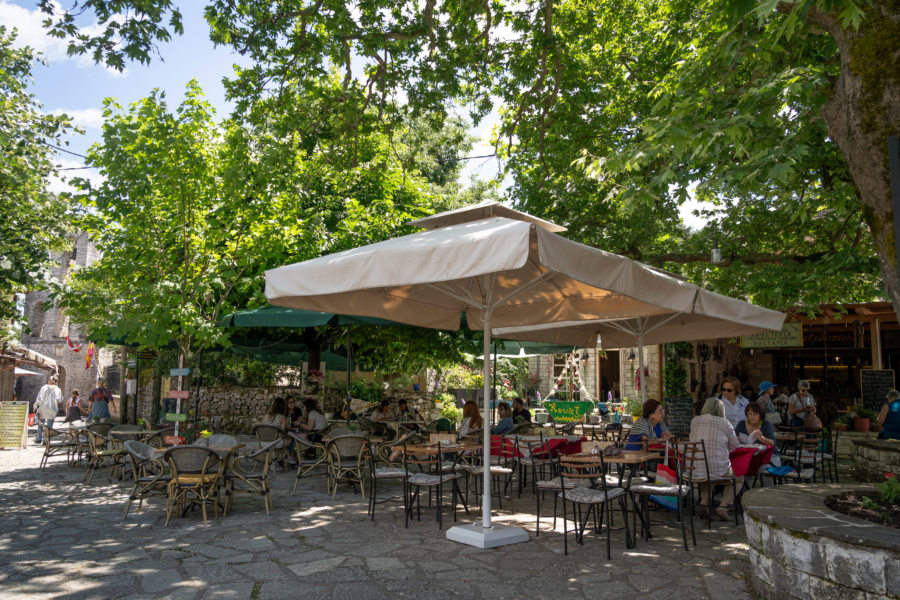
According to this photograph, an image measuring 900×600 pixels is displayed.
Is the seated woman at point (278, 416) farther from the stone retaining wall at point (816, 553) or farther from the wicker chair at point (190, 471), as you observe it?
the stone retaining wall at point (816, 553)

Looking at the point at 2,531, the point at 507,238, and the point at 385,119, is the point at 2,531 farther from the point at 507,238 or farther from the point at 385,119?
the point at 385,119

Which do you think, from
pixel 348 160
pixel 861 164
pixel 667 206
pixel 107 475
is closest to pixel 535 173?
pixel 667 206

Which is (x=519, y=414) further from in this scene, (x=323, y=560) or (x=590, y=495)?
(x=323, y=560)

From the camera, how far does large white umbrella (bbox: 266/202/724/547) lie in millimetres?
4055

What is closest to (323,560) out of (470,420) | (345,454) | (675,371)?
(345,454)

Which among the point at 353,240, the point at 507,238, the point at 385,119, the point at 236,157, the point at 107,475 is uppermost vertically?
the point at 385,119

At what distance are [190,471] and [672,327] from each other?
6035 mm

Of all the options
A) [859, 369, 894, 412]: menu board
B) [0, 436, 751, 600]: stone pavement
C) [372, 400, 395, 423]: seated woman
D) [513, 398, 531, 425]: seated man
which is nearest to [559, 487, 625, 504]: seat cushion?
[0, 436, 751, 600]: stone pavement

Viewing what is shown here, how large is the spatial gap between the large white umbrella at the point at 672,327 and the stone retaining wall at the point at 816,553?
7.10 feet

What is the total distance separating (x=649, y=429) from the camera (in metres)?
6.56

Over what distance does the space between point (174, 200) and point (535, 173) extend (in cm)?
A: 613

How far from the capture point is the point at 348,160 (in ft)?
33.2

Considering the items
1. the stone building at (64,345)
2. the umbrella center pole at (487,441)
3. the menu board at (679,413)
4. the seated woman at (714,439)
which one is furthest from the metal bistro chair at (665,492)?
the stone building at (64,345)

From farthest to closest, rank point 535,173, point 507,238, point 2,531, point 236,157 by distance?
point 535,173 → point 236,157 → point 2,531 → point 507,238
